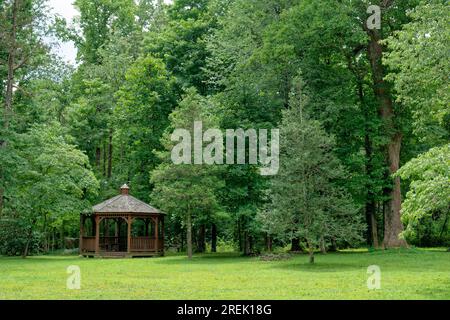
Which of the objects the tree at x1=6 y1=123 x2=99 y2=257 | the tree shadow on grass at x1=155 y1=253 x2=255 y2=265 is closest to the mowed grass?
the tree shadow on grass at x1=155 y1=253 x2=255 y2=265

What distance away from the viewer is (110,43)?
154ft

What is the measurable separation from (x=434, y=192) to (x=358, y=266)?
360 inches

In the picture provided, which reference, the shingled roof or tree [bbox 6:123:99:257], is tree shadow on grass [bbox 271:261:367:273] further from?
tree [bbox 6:123:99:257]

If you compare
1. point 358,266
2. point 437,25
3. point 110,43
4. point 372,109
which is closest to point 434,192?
point 437,25

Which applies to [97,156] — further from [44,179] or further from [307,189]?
[307,189]

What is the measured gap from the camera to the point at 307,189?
74.0 ft

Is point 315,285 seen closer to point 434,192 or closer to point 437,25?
point 434,192

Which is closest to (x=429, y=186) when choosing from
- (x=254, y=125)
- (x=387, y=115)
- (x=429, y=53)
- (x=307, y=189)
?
(x=429, y=53)

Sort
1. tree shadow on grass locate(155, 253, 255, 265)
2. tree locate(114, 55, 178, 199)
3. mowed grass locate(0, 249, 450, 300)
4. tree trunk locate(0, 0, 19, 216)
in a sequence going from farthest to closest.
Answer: tree locate(114, 55, 178, 199) → tree trunk locate(0, 0, 19, 216) → tree shadow on grass locate(155, 253, 255, 265) → mowed grass locate(0, 249, 450, 300)

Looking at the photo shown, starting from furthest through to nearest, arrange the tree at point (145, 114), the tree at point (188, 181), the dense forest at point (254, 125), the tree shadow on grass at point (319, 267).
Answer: the tree at point (145, 114), the tree at point (188, 181), the dense forest at point (254, 125), the tree shadow on grass at point (319, 267)

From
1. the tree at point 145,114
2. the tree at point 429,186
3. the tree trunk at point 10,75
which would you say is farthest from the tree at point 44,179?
the tree at point 429,186

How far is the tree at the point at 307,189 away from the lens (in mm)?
22250

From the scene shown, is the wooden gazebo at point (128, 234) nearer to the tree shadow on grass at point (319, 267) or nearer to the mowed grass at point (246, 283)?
the mowed grass at point (246, 283)

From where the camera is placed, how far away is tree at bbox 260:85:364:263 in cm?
2225
